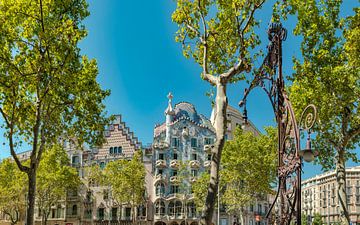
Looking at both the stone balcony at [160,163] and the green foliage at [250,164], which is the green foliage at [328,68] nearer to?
the green foliage at [250,164]

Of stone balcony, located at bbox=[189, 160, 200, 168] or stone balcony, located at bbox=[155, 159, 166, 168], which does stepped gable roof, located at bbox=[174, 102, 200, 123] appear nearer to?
stone balcony, located at bbox=[189, 160, 200, 168]

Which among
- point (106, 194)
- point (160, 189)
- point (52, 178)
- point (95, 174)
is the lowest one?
point (106, 194)

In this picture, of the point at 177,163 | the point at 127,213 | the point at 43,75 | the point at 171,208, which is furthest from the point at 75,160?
the point at 43,75

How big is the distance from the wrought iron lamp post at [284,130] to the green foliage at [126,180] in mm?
37371

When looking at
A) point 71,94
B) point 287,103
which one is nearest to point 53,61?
point 71,94

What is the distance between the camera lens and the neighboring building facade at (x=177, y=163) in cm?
5703

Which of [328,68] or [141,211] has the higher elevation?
[328,68]

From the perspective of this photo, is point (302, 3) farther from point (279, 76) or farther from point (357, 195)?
point (357, 195)

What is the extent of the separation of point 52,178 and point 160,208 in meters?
14.7

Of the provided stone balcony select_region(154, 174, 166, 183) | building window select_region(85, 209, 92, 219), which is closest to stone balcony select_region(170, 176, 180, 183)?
stone balcony select_region(154, 174, 166, 183)

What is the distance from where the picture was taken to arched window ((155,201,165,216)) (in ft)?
186

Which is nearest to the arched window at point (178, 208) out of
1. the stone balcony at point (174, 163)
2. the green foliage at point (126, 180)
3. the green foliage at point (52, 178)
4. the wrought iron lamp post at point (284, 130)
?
the stone balcony at point (174, 163)

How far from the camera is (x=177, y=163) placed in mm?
58594

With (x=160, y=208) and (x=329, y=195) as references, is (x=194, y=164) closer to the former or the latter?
(x=160, y=208)
